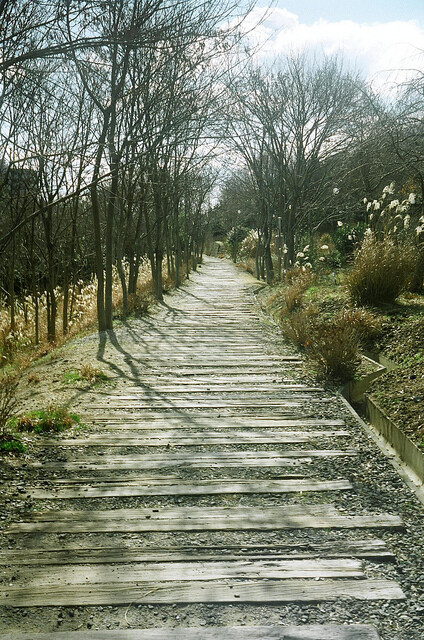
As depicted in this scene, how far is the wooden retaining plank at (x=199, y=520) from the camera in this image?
145 inches

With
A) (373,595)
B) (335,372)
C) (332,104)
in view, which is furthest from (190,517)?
(332,104)

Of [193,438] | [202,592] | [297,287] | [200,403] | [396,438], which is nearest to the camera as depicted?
[202,592]

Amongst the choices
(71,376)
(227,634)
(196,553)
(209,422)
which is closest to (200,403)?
(209,422)

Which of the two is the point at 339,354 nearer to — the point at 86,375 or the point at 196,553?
the point at 86,375

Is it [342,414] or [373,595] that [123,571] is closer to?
[373,595]

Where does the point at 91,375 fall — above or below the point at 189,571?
above

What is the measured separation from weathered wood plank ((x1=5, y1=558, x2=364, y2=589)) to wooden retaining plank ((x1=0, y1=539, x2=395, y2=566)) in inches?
1.9

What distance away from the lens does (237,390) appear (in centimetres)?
712

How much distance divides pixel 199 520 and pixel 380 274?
684 cm

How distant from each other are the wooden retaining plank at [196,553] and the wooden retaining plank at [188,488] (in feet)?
2.55

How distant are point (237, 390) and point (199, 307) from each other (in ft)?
30.2

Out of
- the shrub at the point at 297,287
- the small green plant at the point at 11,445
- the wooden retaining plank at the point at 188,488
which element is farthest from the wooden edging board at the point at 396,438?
the shrub at the point at 297,287

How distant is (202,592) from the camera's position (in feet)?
9.74

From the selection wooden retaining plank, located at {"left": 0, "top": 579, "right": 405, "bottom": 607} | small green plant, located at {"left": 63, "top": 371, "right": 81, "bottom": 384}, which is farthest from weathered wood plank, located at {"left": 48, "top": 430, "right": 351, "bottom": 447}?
wooden retaining plank, located at {"left": 0, "top": 579, "right": 405, "bottom": 607}
